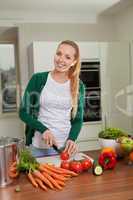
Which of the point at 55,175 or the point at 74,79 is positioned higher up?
the point at 74,79

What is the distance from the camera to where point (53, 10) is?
3.74 m

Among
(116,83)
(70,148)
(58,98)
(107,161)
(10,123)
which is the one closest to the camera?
(107,161)

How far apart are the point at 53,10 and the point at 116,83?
4.07 ft

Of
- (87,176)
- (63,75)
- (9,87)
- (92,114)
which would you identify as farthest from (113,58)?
(87,176)

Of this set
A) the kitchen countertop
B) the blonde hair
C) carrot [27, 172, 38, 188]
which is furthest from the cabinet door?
carrot [27, 172, 38, 188]

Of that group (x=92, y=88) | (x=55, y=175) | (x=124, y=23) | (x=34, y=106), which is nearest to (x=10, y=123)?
(x=92, y=88)

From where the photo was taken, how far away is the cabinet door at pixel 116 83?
3.62 m

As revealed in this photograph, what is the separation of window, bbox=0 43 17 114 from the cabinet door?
1.34 meters

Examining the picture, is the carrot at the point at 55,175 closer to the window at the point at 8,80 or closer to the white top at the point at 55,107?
the white top at the point at 55,107

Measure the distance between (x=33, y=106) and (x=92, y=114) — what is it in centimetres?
197

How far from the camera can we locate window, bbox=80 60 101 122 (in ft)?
11.6

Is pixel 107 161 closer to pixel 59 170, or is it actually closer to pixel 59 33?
pixel 59 170

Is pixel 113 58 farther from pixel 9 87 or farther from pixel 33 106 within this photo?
pixel 33 106

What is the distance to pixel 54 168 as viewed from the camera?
4.36 ft
